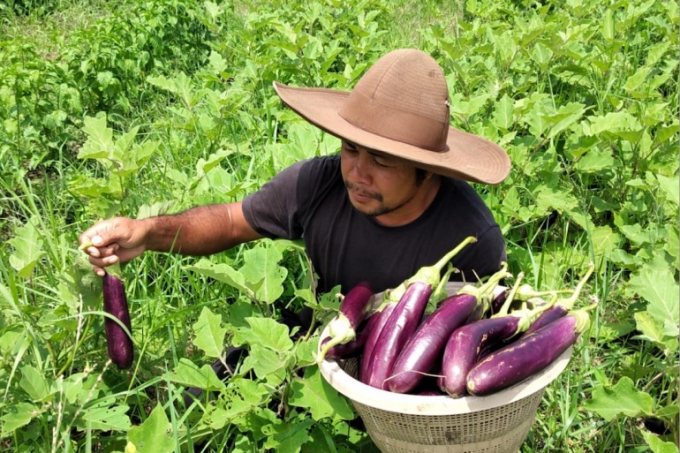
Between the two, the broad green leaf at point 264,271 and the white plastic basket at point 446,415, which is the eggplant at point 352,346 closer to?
the white plastic basket at point 446,415

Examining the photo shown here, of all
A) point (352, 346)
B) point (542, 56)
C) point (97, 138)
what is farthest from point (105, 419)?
point (542, 56)

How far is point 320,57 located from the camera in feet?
19.1

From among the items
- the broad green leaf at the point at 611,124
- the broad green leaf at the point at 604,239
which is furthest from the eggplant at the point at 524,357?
the broad green leaf at the point at 611,124

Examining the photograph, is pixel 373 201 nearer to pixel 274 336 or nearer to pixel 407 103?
pixel 407 103

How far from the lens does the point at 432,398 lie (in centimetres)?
206

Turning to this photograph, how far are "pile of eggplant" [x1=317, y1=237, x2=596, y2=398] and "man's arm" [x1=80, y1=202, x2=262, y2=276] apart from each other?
0.74 m

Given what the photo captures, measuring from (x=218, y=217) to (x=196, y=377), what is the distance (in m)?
0.75

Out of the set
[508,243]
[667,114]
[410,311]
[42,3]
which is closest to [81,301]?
[410,311]

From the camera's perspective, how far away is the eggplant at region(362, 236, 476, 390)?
2229 millimetres

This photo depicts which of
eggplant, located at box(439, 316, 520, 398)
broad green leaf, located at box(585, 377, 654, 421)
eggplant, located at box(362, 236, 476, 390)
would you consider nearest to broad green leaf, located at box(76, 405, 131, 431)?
eggplant, located at box(362, 236, 476, 390)

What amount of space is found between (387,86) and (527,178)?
1.81 metres

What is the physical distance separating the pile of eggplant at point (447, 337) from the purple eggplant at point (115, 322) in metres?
0.70

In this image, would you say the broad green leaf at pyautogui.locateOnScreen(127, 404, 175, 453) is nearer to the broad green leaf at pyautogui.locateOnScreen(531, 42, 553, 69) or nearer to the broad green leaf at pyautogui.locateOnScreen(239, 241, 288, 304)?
the broad green leaf at pyautogui.locateOnScreen(239, 241, 288, 304)

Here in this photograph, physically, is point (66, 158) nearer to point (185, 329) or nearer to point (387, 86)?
point (185, 329)
